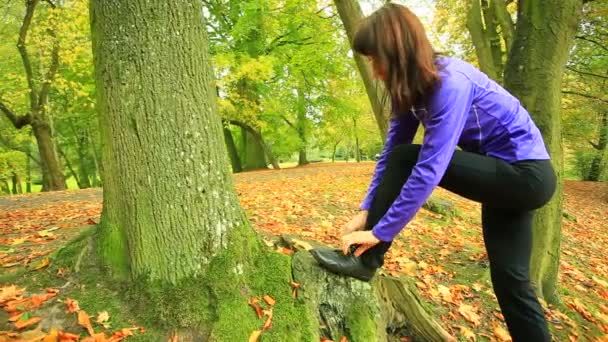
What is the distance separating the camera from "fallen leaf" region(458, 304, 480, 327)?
122 inches

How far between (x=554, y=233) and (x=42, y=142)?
48.5ft

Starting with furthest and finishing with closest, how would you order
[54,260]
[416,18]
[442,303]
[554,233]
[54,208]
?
[54,208], [554,233], [442,303], [54,260], [416,18]

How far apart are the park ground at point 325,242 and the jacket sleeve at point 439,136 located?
1.47m

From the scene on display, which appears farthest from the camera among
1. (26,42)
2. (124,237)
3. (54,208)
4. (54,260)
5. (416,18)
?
(26,42)

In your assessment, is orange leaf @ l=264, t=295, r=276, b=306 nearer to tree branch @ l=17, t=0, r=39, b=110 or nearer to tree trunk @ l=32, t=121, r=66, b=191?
tree branch @ l=17, t=0, r=39, b=110

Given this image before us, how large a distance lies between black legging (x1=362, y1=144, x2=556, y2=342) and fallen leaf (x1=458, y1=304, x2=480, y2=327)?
0.87 metres

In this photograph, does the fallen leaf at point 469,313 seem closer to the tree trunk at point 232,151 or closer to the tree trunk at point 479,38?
the tree trunk at point 479,38

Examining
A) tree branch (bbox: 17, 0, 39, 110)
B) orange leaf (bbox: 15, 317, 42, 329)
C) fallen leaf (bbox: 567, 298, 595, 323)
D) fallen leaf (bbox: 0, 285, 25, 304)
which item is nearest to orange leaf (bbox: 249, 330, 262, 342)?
orange leaf (bbox: 15, 317, 42, 329)

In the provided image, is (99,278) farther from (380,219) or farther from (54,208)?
(54,208)

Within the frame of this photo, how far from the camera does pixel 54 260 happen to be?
2377mm

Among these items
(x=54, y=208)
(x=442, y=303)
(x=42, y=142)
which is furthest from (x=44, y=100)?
(x=442, y=303)

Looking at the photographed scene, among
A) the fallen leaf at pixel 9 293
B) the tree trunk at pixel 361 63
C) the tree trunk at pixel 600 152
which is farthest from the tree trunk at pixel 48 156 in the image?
the tree trunk at pixel 600 152

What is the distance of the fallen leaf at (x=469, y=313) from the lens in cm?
311

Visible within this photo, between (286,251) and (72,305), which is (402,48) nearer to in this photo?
(286,251)
